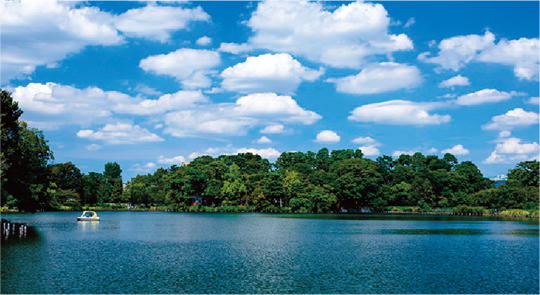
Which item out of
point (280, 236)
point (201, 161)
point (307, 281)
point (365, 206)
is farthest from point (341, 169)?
point (307, 281)

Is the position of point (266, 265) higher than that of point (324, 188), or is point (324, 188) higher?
point (324, 188)

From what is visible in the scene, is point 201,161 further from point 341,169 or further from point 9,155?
point 9,155

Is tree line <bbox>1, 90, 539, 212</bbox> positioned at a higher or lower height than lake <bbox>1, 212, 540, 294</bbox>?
higher

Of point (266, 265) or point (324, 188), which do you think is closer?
point (266, 265)

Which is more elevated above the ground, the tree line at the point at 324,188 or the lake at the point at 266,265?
the tree line at the point at 324,188

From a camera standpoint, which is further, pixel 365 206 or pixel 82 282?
pixel 365 206

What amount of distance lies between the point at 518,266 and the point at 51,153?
194 ft

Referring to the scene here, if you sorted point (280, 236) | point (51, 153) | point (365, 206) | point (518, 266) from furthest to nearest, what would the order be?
point (365, 206) → point (51, 153) → point (280, 236) → point (518, 266)

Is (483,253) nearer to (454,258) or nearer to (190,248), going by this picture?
(454,258)

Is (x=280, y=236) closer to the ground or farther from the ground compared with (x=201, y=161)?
closer to the ground

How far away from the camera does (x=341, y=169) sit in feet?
454

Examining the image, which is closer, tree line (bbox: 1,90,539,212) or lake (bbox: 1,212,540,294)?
lake (bbox: 1,212,540,294)

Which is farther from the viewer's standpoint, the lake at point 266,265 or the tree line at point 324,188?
the tree line at point 324,188

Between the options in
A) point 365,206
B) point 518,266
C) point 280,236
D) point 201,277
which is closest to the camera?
point 201,277
